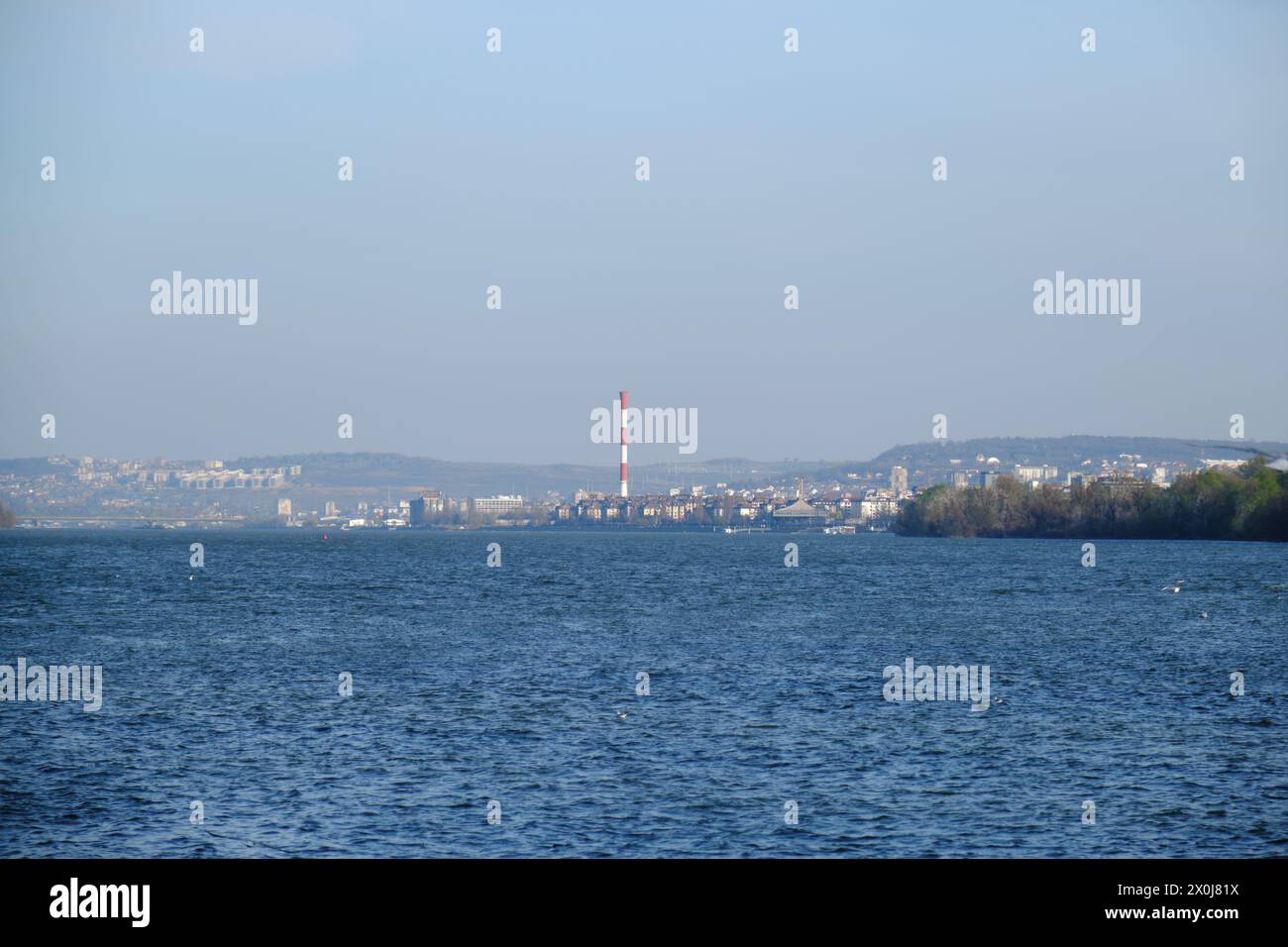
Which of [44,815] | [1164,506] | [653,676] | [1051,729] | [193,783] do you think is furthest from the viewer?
[1164,506]

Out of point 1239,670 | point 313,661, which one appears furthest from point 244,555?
point 1239,670

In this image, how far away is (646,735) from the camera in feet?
108

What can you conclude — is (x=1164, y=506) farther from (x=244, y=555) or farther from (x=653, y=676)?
(x=653, y=676)

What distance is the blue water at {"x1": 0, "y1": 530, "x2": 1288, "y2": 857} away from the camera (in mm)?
23688

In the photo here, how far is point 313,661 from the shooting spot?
162 ft

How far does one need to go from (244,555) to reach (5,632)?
323 ft

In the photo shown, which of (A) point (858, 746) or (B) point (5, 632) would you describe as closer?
(A) point (858, 746)

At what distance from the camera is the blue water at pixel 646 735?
23688 millimetres

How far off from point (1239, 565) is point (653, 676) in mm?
87239

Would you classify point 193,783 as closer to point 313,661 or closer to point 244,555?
point 313,661

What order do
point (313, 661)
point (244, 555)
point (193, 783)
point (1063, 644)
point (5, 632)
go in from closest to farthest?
point (193, 783) < point (313, 661) < point (1063, 644) < point (5, 632) < point (244, 555)
